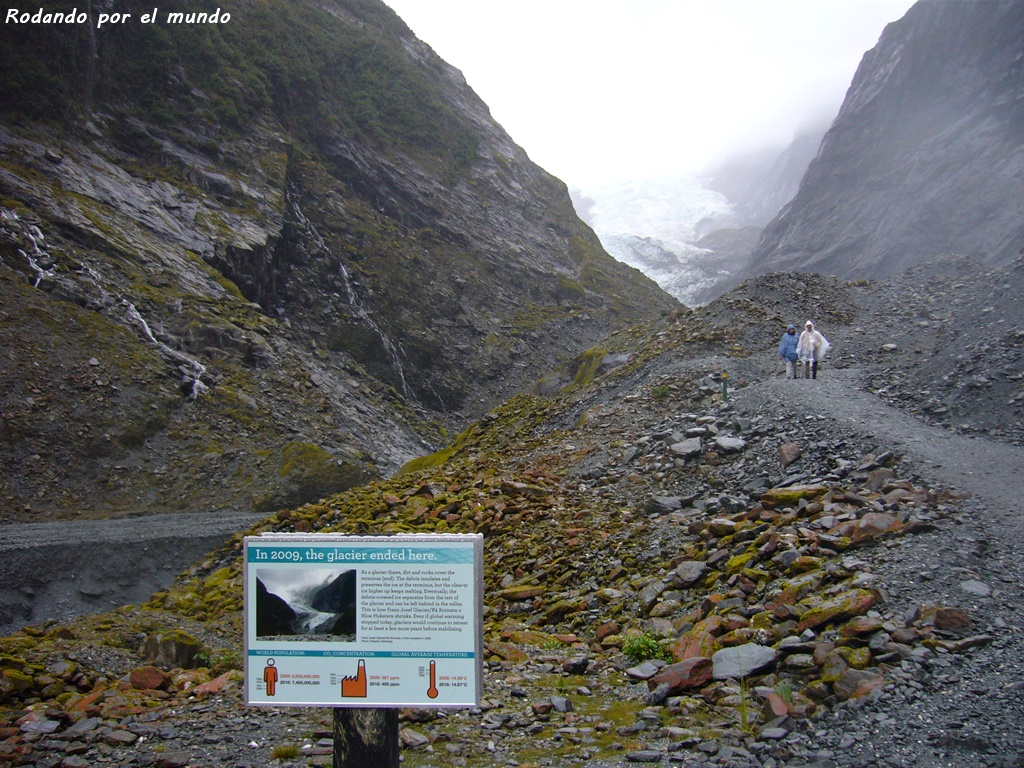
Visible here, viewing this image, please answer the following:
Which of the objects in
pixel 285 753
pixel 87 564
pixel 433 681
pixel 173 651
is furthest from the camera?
pixel 87 564

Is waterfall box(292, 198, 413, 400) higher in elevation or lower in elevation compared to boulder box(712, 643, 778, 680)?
higher

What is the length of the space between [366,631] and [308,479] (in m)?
19.4

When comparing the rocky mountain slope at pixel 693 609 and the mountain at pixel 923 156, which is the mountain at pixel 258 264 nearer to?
the rocky mountain slope at pixel 693 609

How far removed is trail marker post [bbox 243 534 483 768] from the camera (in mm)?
4047

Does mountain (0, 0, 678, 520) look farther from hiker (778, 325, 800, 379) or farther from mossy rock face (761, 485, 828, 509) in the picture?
mossy rock face (761, 485, 828, 509)

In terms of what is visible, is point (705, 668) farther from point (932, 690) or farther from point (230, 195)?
point (230, 195)

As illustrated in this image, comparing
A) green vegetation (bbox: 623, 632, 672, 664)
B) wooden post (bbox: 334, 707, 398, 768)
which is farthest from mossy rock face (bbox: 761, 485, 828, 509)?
wooden post (bbox: 334, 707, 398, 768)

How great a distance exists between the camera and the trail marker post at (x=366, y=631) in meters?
4.05

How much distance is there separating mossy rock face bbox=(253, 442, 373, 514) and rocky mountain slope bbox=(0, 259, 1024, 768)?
20.7 feet

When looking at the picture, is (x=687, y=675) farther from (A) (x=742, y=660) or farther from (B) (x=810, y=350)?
(B) (x=810, y=350)

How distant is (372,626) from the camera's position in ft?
13.5

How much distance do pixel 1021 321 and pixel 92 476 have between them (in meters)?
25.5

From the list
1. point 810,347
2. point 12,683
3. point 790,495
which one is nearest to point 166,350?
point 12,683

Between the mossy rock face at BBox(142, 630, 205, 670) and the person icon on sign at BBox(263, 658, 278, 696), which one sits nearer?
the person icon on sign at BBox(263, 658, 278, 696)
